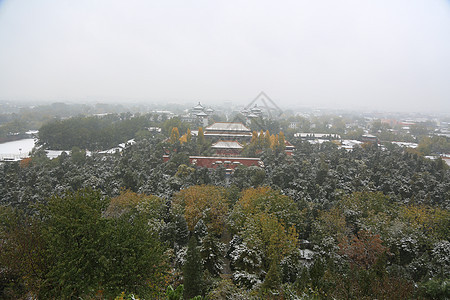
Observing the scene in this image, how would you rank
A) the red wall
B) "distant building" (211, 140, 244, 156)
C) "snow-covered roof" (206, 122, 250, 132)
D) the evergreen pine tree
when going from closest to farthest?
the evergreen pine tree → the red wall → "distant building" (211, 140, 244, 156) → "snow-covered roof" (206, 122, 250, 132)

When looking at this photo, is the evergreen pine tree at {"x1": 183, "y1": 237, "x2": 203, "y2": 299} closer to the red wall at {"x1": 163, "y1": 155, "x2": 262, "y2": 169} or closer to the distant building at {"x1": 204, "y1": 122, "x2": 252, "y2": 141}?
the red wall at {"x1": 163, "y1": 155, "x2": 262, "y2": 169}

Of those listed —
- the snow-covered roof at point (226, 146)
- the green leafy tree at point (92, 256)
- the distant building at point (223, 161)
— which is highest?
the green leafy tree at point (92, 256)

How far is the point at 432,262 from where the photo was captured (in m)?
8.21

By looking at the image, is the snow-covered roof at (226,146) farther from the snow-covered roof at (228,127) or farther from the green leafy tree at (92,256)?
the green leafy tree at (92,256)

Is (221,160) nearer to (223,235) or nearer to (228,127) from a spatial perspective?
(223,235)

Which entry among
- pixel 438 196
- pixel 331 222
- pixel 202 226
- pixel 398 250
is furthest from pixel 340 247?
pixel 438 196

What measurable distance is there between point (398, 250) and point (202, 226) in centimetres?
699

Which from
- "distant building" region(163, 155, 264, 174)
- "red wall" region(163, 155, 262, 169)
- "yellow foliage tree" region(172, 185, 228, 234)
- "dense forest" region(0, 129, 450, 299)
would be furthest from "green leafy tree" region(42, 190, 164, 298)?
"red wall" region(163, 155, 262, 169)

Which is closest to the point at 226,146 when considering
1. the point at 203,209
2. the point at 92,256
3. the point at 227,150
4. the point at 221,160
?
the point at 227,150

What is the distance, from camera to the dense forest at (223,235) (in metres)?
6.16

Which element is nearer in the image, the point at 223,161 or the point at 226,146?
the point at 223,161

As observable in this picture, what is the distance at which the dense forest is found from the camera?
6156mm

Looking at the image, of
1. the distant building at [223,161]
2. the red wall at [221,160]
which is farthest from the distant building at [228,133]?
the red wall at [221,160]

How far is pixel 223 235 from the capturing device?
483 inches
